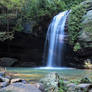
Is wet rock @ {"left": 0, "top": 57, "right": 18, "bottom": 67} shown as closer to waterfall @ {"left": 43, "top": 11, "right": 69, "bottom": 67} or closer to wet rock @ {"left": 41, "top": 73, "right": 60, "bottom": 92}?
waterfall @ {"left": 43, "top": 11, "right": 69, "bottom": 67}

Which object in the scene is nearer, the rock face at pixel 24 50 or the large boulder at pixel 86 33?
the large boulder at pixel 86 33

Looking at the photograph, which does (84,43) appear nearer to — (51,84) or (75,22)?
(75,22)

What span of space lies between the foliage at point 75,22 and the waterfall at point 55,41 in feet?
2.74

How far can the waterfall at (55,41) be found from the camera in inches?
785

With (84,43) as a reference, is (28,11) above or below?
above

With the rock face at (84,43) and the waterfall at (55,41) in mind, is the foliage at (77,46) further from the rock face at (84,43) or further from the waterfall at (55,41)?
the waterfall at (55,41)

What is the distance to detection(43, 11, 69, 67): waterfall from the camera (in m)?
19.9

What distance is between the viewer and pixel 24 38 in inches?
862

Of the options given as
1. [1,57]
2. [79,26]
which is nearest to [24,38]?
[1,57]

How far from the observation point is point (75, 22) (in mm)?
19250

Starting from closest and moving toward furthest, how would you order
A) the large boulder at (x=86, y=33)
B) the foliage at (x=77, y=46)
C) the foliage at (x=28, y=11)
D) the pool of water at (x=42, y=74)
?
the pool of water at (x=42, y=74) → the large boulder at (x=86, y=33) → the foliage at (x=77, y=46) → the foliage at (x=28, y=11)

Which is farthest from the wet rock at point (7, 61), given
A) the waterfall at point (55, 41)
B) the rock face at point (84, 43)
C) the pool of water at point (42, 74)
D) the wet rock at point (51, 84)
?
the wet rock at point (51, 84)

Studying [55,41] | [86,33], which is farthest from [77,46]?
[55,41]

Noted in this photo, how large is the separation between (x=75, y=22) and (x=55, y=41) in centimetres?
269
